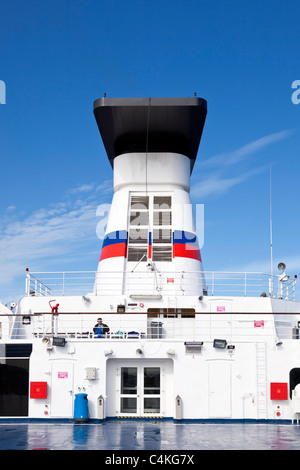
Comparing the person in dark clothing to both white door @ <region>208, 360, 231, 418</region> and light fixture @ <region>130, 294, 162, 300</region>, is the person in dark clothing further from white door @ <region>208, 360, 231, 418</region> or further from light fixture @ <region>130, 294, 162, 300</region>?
white door @ <region>208, 360, 231, 418</region>

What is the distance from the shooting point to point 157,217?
22.0 meters

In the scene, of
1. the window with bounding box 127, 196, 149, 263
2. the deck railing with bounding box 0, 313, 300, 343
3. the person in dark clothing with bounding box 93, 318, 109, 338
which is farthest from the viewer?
the window with bounding box 127, 196, 149, 263

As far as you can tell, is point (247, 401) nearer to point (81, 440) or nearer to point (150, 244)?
point (81, 440)

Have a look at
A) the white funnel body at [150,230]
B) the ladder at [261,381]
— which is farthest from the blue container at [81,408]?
the ladder at [261,381]

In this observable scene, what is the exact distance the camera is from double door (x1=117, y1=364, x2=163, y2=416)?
16.8m

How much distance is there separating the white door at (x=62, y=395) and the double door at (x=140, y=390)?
137 cm

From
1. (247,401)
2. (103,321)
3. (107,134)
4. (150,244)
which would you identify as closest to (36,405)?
(103,321)

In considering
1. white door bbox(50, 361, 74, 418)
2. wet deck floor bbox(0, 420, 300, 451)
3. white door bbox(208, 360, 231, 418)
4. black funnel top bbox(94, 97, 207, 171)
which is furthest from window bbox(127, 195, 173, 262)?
wet deck floor bbox(0, 420, 300, 451)

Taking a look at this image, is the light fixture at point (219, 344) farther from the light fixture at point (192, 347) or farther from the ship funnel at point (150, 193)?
the ship funnel at point (150, 193)

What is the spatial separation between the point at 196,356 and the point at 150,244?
569cm

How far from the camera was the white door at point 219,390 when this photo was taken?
16484 millimetres

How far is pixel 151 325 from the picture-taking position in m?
18.7

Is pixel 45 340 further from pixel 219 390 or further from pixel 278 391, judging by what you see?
pixel 278 391

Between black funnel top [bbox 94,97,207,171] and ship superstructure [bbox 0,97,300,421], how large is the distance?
0.04m
